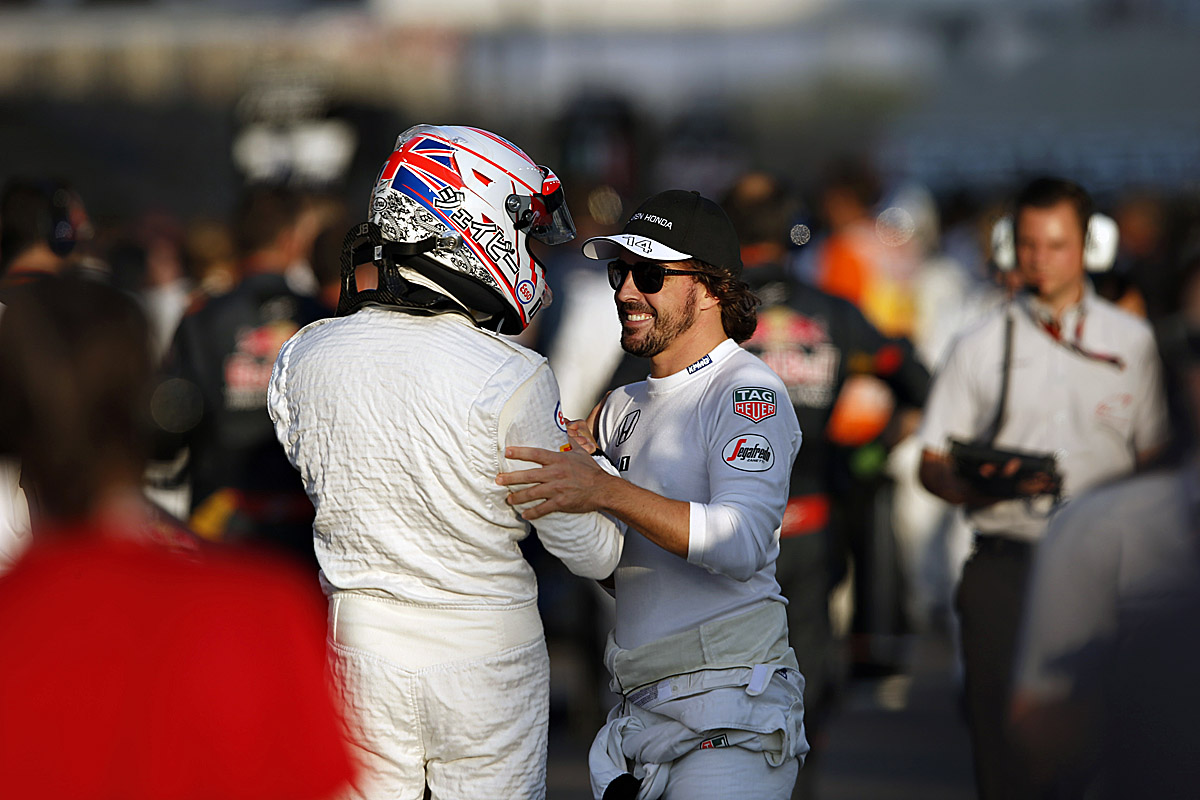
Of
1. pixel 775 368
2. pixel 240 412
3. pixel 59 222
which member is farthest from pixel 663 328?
pixel 240 412

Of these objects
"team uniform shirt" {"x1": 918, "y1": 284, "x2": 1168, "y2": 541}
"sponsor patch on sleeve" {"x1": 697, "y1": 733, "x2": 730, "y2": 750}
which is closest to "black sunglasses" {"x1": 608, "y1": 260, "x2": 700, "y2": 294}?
"sponsor patch on sleeve" {"x1": 697, "y1": 733, "x2": 730, "y2": 750}

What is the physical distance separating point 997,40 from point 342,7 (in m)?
11.7

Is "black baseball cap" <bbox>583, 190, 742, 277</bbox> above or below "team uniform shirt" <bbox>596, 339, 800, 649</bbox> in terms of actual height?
above

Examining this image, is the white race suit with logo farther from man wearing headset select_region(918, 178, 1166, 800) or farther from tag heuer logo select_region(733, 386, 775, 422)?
man wearing headset select_region(918, 178, 1166, 800)

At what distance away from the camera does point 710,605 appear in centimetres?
306

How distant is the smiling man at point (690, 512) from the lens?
282 centimetres

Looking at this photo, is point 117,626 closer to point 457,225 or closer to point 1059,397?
point 457,225

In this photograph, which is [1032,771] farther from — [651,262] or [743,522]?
[651,262]

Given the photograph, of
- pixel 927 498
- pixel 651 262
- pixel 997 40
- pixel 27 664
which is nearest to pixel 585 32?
pixel 997 40

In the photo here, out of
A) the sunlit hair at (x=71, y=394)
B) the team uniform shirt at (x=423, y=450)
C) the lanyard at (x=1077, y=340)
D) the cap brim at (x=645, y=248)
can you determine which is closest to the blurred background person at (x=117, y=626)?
the sunlit hair at (x=71, y=394)

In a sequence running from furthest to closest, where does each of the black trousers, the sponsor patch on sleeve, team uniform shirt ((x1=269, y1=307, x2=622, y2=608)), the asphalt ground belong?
the asphalt ground < the black trousers < the sponsor patch on sleeve < team uniform shirt ((x1=269, y1=307, x2=622, y2=608))

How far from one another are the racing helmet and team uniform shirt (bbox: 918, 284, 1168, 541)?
2098 millimetres

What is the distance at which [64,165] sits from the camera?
20359mm

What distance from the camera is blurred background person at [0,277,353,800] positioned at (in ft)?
5.06
